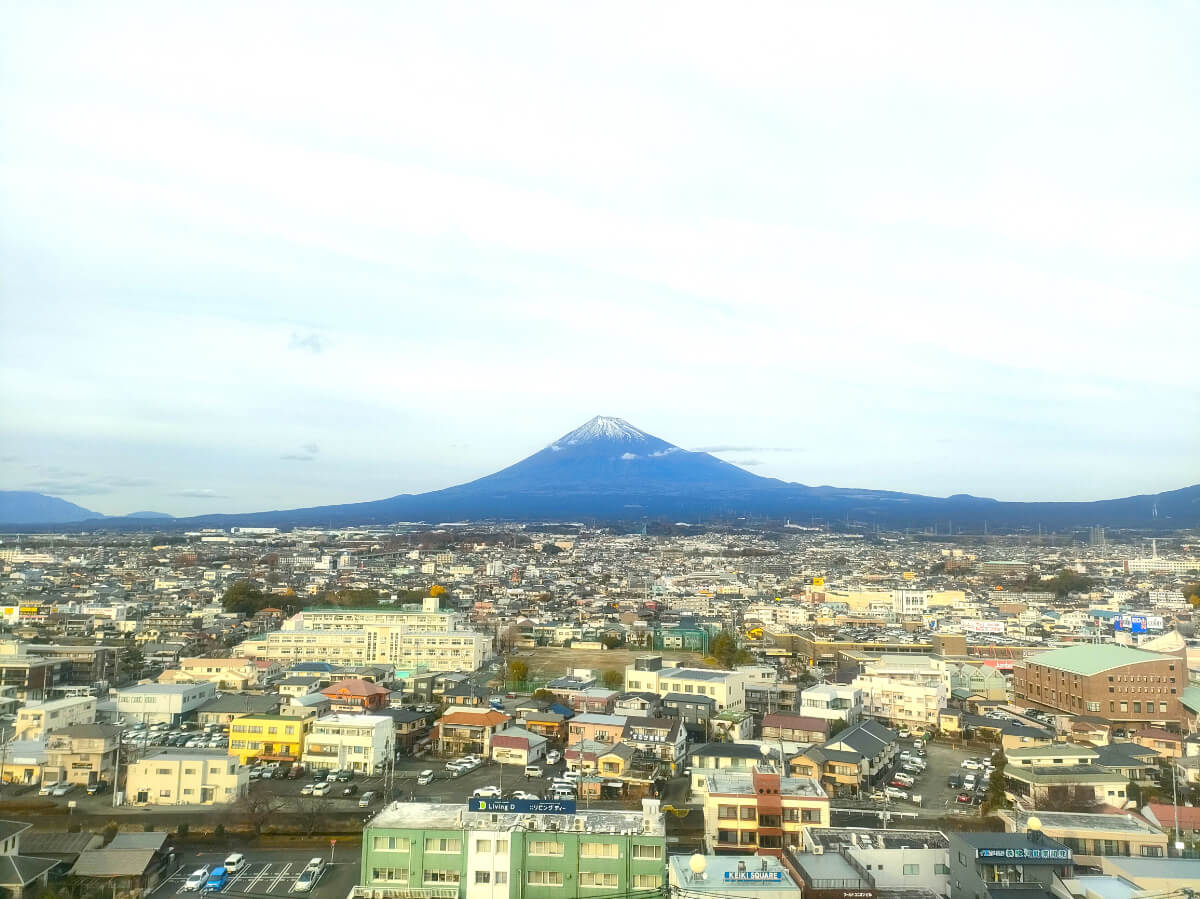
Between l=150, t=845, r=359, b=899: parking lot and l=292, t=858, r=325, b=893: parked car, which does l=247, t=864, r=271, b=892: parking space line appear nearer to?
l=150, t=845, r=359, b=899: parking lot

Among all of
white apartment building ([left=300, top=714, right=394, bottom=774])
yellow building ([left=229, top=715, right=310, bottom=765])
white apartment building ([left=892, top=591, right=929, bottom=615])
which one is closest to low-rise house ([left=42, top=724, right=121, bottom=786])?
yellow building ([left=229, top=715, right=310, bottom=765])

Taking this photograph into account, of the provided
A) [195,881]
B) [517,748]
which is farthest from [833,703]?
[195,881]

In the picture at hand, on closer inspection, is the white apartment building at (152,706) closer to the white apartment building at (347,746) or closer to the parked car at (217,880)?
the white apartment building at (347,746)

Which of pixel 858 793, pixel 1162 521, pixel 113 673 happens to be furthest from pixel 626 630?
pixel 1162 521

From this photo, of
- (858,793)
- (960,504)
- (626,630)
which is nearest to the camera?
(858,793)

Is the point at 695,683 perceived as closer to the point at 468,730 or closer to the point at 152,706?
the point at 468,730

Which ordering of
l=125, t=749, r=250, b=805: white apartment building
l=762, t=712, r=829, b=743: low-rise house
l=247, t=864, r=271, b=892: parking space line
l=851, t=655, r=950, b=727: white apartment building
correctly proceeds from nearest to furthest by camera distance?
l=247, t=864, r=271, b=892: parking space line
l=125, t=749, r=250, b=805: white apartment building
l=762, t=712, r=829, b=743: low-rise house
l=851, t=655, r=950, b=727: white apartment building

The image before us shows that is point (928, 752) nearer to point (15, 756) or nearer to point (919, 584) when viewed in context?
point (15, 756)

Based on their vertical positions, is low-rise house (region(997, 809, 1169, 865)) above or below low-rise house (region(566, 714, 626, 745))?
above
